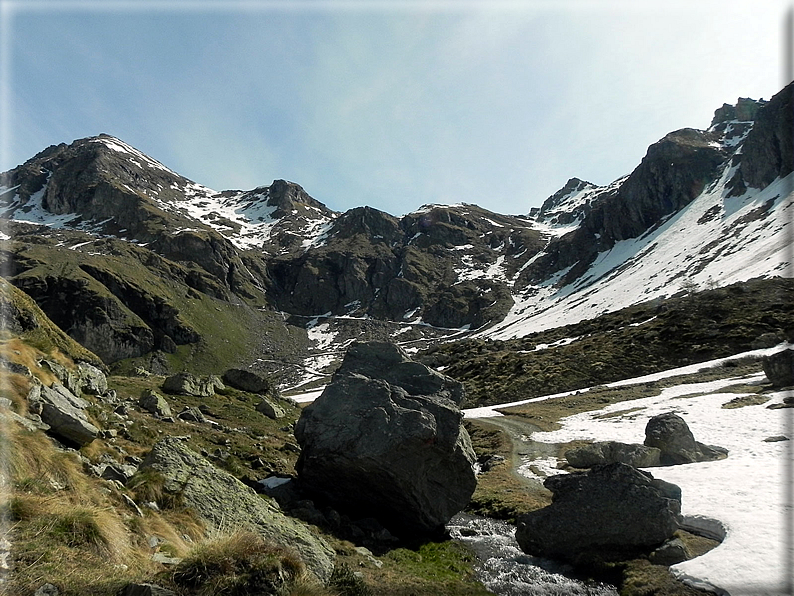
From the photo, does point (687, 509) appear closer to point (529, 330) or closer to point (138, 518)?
point (138, 518)

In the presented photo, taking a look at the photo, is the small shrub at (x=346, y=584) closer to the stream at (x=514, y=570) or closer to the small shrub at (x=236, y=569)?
the small shrub at (x=236, y=569)

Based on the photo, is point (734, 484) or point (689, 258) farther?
point (689, 258)

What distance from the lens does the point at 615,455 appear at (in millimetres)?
23141

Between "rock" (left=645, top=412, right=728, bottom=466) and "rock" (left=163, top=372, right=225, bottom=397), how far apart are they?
3499cm

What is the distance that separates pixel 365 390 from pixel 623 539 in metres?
11.1

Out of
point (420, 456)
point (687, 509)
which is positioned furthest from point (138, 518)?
point (687, 509)

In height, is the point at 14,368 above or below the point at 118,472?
above

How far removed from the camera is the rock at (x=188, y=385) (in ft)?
116

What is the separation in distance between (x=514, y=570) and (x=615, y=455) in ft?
39.8

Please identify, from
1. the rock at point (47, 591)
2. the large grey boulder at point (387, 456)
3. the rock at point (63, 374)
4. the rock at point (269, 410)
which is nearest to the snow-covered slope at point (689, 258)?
the large grey boulder at point (387, 456)

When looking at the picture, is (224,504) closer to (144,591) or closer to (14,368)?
(144,591)

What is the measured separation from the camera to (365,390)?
18594mm

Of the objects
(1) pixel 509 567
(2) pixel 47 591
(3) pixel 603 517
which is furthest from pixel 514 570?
(2) pixel 47 591

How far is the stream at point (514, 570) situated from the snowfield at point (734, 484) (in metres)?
3.11
